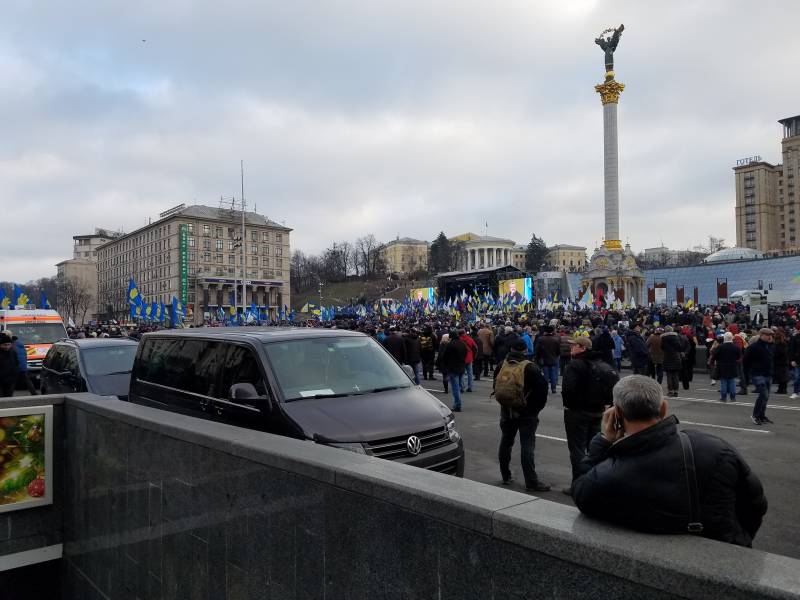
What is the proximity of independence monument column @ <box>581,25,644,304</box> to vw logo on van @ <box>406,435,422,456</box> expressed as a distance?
2186 inches

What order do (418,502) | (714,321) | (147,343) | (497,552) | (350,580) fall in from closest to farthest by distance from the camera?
1. (497,552)
2. (418,502)
3. (350,580)
4. (147,343)
5. (714,321)

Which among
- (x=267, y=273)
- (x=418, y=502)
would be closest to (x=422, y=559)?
(x=418, y=502)

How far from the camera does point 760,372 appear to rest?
11.1 meters

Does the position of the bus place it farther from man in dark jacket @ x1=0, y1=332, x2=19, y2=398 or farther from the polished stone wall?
the polished stone wall

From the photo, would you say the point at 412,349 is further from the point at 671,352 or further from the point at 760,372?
the point at 760,372

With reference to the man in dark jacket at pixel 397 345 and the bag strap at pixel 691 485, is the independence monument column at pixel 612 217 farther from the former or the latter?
the bag strap at pixel 691 485

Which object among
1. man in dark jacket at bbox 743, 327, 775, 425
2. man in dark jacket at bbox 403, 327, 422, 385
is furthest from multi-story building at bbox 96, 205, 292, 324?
man in dark jacket at bbox 743, 327, 775, 425

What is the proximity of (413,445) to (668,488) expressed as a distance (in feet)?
10.6

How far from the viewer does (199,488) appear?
409cm

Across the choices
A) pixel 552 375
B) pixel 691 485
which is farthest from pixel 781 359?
pixel 691 485

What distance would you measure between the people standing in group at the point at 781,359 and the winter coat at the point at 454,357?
312 inches

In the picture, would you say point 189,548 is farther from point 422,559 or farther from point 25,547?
point 25,547

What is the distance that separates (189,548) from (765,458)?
7.68 m

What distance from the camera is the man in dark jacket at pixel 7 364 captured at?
11.5 metres
